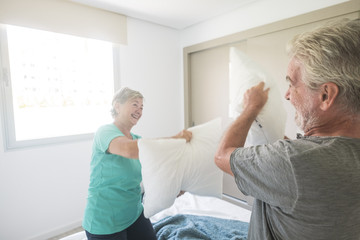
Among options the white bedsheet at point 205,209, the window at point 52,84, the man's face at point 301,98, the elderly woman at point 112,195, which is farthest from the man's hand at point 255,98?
the window at point 52,84

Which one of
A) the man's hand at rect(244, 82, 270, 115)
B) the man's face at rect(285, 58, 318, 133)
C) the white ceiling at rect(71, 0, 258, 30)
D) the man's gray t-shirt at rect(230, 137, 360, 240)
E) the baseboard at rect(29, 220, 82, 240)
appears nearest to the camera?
the man's gray t-shirt at rect(230, 137, 360, 240)

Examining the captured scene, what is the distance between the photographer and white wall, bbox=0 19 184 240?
2.06 meters

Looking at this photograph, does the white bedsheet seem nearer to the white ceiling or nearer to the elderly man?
the elderly man

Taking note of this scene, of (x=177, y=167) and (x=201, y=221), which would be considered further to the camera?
(x=201, y=221)

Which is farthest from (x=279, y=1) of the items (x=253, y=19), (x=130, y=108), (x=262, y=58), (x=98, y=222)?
(x=98, y=222)

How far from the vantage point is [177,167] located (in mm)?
869

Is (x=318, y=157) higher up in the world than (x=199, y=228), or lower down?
higher up

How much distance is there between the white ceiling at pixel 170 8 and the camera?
236 cm

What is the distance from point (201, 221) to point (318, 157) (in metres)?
1.27

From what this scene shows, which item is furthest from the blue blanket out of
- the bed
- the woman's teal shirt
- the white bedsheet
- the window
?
the window

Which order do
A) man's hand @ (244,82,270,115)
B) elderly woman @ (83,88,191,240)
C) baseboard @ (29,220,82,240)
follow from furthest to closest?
baseboard @ (29,220,82,240), elderly woman @ (83,88,191,240), man's hand @ (244,82,270,115)

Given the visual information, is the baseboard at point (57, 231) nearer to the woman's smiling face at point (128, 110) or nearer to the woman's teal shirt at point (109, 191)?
the woman's teal shirt at point (109, 191)

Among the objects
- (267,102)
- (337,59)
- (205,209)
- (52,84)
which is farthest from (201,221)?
(52,84)

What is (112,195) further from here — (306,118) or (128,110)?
(306,118)
